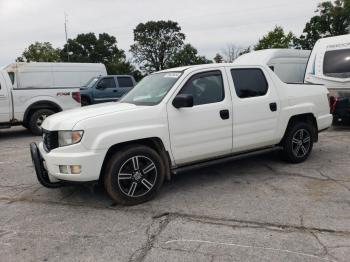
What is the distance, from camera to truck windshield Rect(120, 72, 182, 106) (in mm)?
5074

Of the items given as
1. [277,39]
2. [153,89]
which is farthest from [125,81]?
[277,39]

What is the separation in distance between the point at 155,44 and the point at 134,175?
61905 millimetres

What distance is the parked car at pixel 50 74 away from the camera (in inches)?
635

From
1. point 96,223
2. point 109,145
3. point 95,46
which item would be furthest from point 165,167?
point 95,46

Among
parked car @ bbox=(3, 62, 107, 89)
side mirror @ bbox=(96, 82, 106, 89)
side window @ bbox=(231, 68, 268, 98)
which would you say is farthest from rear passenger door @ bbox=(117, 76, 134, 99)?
side window @ bbox=(231, 68, 268, 98)

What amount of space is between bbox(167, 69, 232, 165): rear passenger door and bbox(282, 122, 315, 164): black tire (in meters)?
1.32

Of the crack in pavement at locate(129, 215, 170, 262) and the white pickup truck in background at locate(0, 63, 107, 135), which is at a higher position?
the white pickup truck in background at locate(0, 63, 107, 135)

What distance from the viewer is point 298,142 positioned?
248 inches

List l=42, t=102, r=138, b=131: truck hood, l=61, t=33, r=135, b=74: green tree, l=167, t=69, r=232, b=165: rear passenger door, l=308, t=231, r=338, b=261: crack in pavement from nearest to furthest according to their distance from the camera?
l=308, t=231, r=338, b=261: crack in pavement, l=42, t=102, r=138, b=131: truck hood, l=167, t=69, r=232, b=165: rear passenger door, l=61, t=33, r=135, b=74: green tree

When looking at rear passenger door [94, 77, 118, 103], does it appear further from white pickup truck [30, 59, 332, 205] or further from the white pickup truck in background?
white pickup truck [30, 59, 332, 205]

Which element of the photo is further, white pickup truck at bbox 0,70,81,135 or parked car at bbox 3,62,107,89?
parked car at bbox 3,62,107,89

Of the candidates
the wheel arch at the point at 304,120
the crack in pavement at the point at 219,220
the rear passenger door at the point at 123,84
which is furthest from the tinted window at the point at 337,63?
the rear passenger door at the point at 123,84

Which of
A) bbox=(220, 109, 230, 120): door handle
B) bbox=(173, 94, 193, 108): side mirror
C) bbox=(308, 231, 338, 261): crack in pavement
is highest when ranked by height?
bbox=(173, 94, 193, 108): side mirror

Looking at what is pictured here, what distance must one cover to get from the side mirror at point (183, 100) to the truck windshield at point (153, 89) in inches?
10.2
